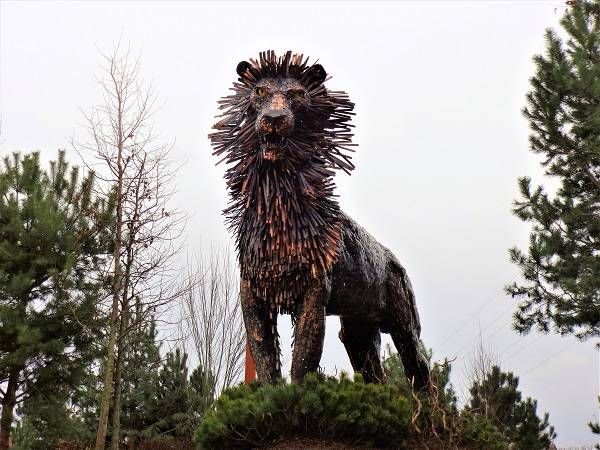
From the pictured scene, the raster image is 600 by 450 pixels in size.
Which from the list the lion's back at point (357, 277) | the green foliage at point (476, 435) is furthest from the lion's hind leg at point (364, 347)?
the green foliage at point (476, 435)

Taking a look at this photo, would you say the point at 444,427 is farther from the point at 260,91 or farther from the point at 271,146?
the point at 260,91

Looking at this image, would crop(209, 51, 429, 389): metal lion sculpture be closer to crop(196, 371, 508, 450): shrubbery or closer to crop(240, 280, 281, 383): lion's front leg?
crop(240, 280, 281, 383): lion's front leg

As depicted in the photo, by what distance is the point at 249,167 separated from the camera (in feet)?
14.8

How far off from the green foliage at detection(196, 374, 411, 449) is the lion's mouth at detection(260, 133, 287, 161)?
1437 mm

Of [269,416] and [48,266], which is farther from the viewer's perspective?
[48,266]

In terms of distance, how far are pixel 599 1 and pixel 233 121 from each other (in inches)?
318

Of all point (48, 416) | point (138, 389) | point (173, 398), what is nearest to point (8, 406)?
point (48, 416)

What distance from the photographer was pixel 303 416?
383 centimetres

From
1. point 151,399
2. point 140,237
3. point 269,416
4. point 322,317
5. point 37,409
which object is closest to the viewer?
point 269,416

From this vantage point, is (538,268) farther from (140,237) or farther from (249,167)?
(249,167)

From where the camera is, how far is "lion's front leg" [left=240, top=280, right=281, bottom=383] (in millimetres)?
4359

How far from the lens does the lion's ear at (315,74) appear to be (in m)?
4.59

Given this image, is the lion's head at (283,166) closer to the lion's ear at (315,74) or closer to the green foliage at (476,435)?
the lion's ear at (315,74)

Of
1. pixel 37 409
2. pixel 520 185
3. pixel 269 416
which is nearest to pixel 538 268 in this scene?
pixel 520 185
